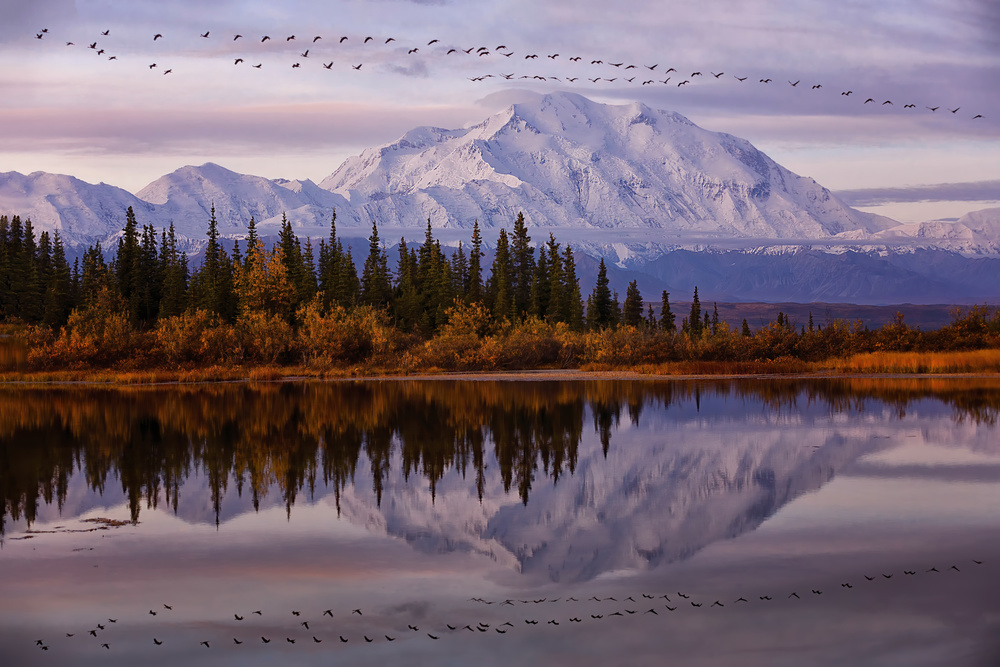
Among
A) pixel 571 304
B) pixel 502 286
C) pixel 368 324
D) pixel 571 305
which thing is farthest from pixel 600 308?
pixel 368 324

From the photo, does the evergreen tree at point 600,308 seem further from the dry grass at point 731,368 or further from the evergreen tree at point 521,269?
the dry grass at point 731,368

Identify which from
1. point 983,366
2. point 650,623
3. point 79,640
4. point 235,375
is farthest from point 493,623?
point 983,366

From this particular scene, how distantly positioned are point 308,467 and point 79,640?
43.6 feet

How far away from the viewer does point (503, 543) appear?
1812cm

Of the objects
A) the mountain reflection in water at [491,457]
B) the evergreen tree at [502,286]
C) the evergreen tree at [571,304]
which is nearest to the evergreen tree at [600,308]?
the evergreen tree at [571,304]

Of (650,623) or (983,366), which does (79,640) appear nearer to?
(650,623)

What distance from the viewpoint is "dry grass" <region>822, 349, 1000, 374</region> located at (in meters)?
61.6

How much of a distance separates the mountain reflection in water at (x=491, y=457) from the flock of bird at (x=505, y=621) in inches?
65.5

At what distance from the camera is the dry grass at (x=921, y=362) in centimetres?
6162

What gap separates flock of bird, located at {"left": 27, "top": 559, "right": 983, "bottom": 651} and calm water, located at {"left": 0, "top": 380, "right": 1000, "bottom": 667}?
5 centimetres

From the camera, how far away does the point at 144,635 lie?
13.5 m

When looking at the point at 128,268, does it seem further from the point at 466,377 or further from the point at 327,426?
the point at 327,426

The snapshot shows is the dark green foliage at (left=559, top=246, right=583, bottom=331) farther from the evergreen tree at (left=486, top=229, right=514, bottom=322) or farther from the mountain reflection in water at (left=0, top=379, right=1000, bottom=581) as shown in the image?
the mountain reflection in water at (left=0, top=379, right=1000, bottom=581)

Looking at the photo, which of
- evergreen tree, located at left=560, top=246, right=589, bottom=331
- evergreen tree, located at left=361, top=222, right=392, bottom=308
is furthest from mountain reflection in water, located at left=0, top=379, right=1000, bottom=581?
evergreen tree, located at left=361, top=222, right=392, bottom=308
